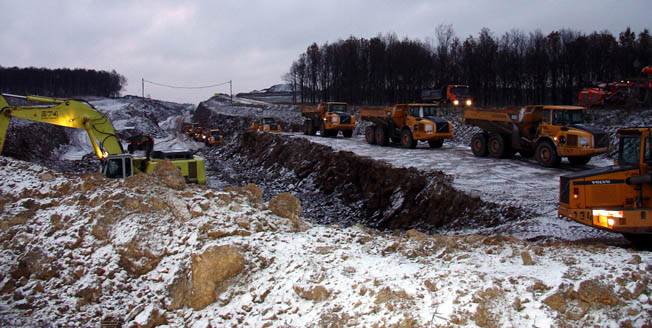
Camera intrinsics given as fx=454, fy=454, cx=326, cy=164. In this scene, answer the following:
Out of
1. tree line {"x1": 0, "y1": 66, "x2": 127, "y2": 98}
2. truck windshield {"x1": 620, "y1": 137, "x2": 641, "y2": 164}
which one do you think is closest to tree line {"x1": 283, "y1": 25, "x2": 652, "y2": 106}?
truck windshield {"x1": 620, "y1": 137, "x2": 641, "y2": 164}

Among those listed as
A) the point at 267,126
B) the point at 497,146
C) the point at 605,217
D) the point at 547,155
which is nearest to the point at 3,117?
the point at 605,217

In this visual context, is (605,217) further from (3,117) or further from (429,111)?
(3,117)

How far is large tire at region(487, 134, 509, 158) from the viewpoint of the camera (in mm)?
Answer: 18219

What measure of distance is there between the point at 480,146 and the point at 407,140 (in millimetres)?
3965

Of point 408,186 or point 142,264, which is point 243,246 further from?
point 408,186

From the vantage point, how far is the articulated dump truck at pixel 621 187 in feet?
26.9

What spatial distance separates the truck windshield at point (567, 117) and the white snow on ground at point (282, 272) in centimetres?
1101

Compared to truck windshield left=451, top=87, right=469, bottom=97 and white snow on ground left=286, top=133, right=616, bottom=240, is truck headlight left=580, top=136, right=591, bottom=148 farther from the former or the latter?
truck windshield left=451, top=87, right=469, bottom=97

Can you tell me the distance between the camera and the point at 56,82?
339ft

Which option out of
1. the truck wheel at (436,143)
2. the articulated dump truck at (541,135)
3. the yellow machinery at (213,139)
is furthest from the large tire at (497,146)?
the yellow machinery at (213,139)

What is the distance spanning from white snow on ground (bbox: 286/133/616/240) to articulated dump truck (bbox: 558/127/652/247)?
0.87 m

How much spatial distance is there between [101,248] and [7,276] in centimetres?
141

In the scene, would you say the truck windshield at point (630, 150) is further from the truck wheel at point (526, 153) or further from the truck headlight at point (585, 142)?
the truck wheel at point (526, 153)

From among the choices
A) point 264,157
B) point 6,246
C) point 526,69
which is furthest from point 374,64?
point 6,246
